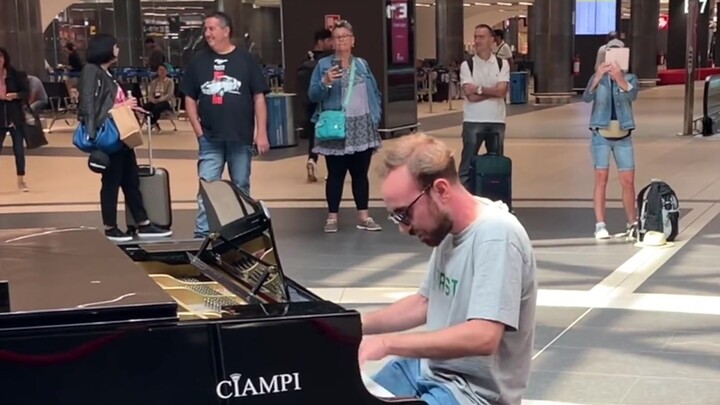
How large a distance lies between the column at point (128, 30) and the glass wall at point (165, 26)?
0.12 meters

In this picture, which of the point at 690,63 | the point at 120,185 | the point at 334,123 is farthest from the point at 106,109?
the point at 690,63

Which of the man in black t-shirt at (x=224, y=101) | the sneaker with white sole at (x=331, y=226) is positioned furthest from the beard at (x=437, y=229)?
the sneaker with white sole at (x=331, y=226)

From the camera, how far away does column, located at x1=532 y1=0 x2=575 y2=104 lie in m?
26.3

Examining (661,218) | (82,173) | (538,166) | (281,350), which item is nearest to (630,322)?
(661,218)

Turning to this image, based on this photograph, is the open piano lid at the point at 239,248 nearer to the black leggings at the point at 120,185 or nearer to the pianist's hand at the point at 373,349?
the pianist's hand at the point at 373,349

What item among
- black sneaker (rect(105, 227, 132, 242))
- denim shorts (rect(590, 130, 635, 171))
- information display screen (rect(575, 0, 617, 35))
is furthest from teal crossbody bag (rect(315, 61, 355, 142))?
information display screen (rect(575, 0, 617, 35))

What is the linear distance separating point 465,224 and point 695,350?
2.95 meters

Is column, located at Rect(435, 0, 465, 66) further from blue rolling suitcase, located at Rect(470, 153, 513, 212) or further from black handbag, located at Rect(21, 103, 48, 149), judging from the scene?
blue rolling suitcase, located at Rect(470, 153, 513, 212)

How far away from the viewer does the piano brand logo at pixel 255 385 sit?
2.13 m

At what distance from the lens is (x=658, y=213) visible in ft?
24.9

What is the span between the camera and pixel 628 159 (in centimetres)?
764

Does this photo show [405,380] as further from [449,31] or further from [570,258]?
[449,31]

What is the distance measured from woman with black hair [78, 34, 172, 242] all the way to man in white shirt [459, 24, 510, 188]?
9.85 ft

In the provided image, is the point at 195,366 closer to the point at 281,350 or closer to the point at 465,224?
the point at 281,350
